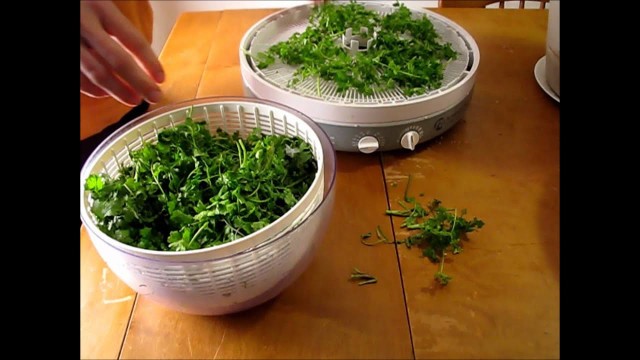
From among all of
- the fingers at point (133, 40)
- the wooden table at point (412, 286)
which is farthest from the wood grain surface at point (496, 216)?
the fingers at point (133, 40)

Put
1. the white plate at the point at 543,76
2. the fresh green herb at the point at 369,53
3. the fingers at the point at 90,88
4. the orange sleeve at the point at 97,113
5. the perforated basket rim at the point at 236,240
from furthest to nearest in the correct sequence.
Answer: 1. the orange sleeve at the point at 97,113
2. the white plate at the point at 543,76
3. the fresh green herb at the point at 369,53
4. the fingers at the point at 90,88
5. the perforated basket rim at the point at 236,240

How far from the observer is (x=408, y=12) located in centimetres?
102

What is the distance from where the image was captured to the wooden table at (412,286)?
0.59 meters

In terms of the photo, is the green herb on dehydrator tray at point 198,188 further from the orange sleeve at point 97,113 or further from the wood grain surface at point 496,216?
the orange sleeve at point 97,113

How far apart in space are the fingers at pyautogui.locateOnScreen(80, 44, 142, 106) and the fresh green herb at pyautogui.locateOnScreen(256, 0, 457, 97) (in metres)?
0.27

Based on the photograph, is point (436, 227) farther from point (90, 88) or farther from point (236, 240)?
point (90, 88)

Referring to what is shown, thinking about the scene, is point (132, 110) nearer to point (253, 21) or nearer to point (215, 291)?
point (253, 21)

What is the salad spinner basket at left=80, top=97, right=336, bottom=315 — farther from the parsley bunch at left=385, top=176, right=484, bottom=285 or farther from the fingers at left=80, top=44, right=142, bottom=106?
Answer: the parsley bunch at left=385, top=176, right=484, bottom=285

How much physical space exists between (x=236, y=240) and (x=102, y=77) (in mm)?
251

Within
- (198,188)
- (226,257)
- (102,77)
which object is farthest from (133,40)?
(226,257)

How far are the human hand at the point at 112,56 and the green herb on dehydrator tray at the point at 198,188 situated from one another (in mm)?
67

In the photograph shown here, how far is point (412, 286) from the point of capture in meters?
0.65

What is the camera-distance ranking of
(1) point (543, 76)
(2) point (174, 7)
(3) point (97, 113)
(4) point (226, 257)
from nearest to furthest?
(4) point (226, 257) < (1) point (543, 76) < (3) point (97, 113) < (2) point (174, 7)

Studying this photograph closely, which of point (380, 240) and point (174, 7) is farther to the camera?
point (174, 7)
